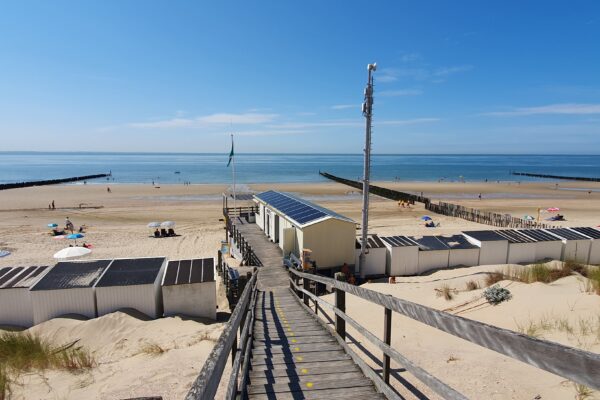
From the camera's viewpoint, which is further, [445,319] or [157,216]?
[157,216]

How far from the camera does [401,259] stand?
17078 millimetres

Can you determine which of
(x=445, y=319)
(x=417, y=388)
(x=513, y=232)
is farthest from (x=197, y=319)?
(x=513, y=232)

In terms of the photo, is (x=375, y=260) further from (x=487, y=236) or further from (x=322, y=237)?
(x=487, y=236)

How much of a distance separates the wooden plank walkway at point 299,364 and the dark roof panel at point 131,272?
16.6 ft

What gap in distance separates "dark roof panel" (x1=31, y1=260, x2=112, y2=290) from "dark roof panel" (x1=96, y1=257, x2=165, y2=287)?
327mm

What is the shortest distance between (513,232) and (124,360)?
1923 cm

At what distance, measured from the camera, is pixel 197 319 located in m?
11.6

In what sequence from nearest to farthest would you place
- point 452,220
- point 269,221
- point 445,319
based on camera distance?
point 445,319 → point 269,221 → point 452,220

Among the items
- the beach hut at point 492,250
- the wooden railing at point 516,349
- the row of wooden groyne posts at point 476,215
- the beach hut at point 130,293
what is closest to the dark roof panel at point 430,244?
the beach hut at point 492,250

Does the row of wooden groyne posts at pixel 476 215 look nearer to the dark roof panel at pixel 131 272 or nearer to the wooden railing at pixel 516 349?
the dark roof panel at pixel 131 272

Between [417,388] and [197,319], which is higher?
[417,388]

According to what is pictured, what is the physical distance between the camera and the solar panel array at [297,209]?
17.3 m

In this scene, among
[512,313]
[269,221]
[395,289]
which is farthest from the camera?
[269,221]

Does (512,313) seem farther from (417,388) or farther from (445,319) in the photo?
(445,319)
